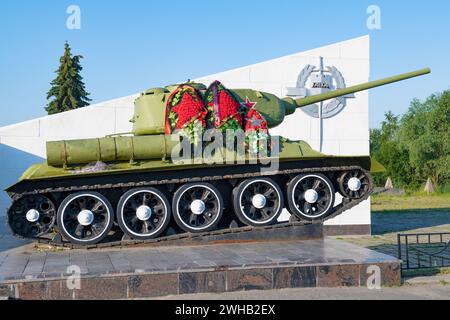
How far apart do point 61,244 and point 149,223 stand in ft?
6.68

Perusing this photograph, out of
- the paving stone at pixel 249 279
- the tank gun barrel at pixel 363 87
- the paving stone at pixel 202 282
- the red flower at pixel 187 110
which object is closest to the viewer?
the paving stone at pixel 202 282

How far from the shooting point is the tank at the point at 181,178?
13461mm

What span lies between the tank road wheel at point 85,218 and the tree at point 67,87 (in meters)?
44.4

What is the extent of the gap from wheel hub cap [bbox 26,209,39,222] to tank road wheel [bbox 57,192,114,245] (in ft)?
1.60

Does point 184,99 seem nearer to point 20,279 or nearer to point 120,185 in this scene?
point 120,185

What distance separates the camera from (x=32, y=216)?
1330cm

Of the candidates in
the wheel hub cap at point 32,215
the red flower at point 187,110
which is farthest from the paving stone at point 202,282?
the red flower at point 187,110

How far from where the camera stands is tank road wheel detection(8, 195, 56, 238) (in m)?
13.3

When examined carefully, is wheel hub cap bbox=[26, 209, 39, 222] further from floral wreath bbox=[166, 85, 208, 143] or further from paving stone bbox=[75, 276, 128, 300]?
floral wreath bbox=[166, 85, 208, 143]

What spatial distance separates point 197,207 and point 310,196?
9.33ft

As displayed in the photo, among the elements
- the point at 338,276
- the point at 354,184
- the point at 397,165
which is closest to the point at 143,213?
the point at 338,276

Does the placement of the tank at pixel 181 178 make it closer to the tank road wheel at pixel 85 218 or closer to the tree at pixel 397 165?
the tank road wheel at pixel 85 218

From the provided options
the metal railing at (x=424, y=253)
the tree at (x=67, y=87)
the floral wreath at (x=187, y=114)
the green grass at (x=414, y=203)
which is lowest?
the green grass at (x=414, y=203)

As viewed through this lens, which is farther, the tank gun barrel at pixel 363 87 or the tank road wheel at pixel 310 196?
the tank gun barrel at pixel 363 87
